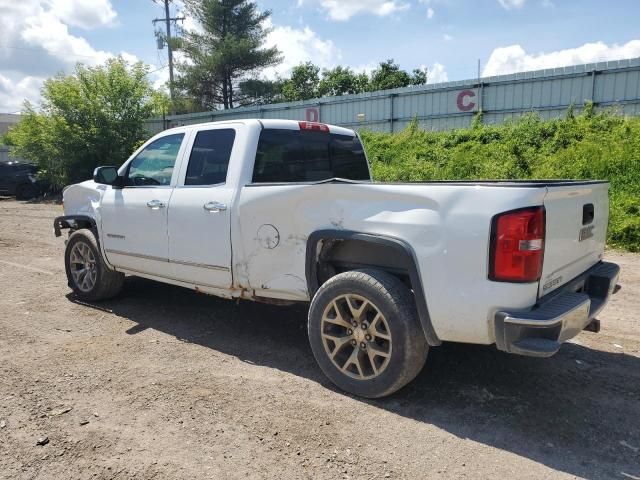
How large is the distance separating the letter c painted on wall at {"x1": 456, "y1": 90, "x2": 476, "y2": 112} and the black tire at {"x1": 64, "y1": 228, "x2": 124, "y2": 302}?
13.0 meters

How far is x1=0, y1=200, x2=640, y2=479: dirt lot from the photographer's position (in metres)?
2.76

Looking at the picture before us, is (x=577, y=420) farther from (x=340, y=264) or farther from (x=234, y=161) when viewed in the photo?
(x=234, y=161)

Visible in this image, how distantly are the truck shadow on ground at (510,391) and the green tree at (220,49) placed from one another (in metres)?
34.0

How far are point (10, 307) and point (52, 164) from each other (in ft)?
62.5

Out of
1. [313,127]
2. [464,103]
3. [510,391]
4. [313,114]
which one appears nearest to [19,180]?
[313,114]

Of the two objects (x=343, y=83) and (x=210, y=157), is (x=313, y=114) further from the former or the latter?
(x=343, y=83)

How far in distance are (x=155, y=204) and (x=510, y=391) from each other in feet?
11.2

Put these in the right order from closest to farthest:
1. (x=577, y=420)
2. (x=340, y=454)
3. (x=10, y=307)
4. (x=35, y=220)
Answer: (x=340, y=454) < (x=577, y=420) < (x=10, y=307) < (x=35, y=220)

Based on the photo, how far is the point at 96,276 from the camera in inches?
223

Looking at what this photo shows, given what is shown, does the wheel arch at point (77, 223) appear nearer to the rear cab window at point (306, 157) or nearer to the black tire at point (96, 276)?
the black tire at point (96, 276)

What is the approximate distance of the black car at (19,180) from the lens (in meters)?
22.5

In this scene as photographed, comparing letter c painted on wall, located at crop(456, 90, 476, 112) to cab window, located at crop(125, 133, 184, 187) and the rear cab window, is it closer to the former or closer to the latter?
the rear cab window

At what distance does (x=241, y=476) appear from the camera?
2660 mm

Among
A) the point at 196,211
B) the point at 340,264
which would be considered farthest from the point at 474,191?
the point at 196,211
